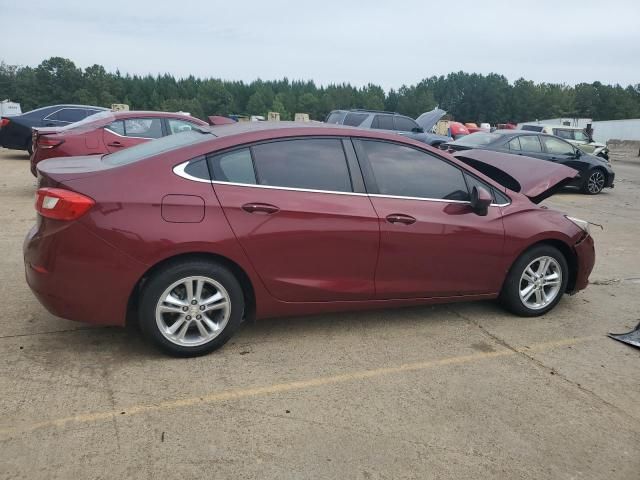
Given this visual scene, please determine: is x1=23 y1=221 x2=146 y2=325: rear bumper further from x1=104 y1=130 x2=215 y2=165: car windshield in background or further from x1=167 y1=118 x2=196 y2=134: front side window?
x1=167 y1=118 x2=196 y2=134: front side window

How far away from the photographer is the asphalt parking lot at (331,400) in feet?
8.66

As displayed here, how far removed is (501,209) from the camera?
4430mm

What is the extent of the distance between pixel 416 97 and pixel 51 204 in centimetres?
12511

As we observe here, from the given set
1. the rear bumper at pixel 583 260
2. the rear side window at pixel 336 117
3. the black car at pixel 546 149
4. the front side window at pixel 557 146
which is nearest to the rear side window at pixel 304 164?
the rear bumper at pixel 583 260

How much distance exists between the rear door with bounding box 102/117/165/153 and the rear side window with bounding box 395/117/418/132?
9.89 metres

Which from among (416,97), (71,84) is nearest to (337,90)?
(416,97)

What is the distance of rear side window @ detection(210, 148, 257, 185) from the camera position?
11.8ft

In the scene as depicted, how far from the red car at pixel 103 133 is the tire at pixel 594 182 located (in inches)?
373

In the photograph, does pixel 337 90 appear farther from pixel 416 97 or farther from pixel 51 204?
pixel 51 204

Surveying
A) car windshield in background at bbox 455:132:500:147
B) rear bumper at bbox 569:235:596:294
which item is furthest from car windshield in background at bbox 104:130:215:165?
car windshield in background at bbox 455:132:500:147

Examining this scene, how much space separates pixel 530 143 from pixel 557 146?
0.87m

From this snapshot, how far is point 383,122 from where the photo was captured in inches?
673

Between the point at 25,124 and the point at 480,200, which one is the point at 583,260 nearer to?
the point at 480,200

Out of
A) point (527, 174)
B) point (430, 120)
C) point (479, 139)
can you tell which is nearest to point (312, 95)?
point (430, 120)
